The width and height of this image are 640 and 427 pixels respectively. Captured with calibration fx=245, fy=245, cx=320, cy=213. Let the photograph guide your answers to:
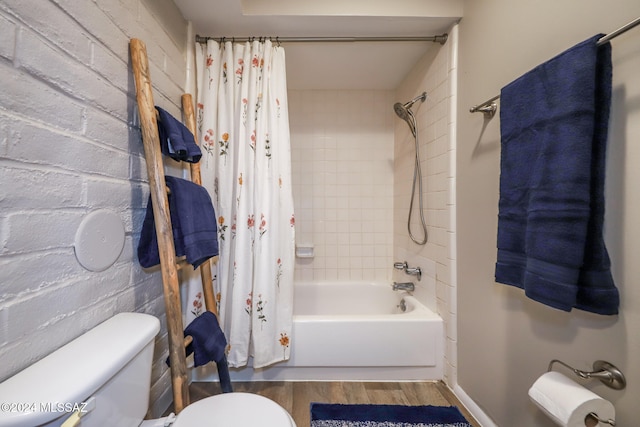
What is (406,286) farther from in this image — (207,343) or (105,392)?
(105,392)

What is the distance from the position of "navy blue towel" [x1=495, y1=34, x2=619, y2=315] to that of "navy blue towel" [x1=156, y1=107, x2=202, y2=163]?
1284mm

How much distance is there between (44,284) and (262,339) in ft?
3.25

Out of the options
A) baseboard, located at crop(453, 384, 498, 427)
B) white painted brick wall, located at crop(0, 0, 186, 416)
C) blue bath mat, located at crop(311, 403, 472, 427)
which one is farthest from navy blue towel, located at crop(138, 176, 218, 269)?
baseboard, located at crop(453, 384, 498, 427)

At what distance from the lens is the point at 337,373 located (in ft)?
4.91

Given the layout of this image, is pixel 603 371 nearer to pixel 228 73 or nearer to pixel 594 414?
pixel 594 414

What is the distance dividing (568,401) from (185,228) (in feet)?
4.57

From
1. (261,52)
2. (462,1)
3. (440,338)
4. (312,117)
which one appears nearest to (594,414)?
(440,338)

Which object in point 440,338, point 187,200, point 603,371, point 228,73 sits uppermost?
point 228,73

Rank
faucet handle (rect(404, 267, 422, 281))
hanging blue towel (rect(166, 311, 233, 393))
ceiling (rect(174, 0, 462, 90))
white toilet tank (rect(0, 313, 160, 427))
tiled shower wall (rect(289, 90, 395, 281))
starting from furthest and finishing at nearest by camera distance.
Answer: tiled shower wall (rect(289, 90, 395, 281)), faucet handle (rect(404, 267, 422, 281)), ceiling (rect(174, 0, 462, 90)), hanging blue towel (rect(166, 311, 233, 393)), white toilet tank (rect(0, 313, 160, 427))

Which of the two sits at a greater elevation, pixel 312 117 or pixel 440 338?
pixel 312 117

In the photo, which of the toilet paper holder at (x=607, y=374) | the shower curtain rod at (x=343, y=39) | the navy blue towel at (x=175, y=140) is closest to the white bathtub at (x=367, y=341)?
the toilet paper holder at (x=607, y=374)

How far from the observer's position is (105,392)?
61cm

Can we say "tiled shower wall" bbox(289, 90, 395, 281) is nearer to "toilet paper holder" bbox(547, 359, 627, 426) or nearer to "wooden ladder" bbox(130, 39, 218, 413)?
"wooden ladder" bbox(130, 39, 218, 413)

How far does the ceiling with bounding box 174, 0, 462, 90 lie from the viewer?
1.32m
